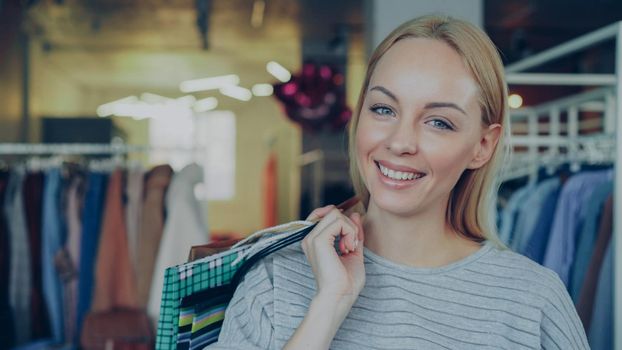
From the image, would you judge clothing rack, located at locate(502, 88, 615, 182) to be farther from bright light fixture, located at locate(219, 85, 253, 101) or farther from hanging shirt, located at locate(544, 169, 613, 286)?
bright light fixture, located at locate(219, 85, 253, 101)

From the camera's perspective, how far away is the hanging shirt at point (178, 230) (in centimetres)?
306

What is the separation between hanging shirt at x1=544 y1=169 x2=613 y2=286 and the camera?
254 centimetres

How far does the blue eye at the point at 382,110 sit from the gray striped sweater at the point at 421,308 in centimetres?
26

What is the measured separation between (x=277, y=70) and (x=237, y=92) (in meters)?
2.58

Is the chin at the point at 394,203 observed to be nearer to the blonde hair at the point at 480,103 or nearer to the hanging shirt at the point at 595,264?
the blonde hair at the point at 480,103

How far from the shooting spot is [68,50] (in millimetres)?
9109

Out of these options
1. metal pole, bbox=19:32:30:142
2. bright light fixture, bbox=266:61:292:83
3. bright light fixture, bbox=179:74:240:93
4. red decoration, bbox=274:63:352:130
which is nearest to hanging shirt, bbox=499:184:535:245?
red decoration, bbox=274:63:352:130

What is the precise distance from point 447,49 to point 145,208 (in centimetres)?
212

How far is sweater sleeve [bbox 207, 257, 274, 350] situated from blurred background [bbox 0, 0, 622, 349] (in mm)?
1217

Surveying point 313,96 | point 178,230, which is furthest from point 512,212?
point 313,96

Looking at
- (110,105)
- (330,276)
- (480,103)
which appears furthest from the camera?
(110,105)

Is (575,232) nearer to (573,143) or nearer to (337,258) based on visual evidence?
(573,143)

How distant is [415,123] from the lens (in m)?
1.24

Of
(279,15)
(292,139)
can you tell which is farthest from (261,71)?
(279,15)
